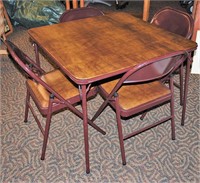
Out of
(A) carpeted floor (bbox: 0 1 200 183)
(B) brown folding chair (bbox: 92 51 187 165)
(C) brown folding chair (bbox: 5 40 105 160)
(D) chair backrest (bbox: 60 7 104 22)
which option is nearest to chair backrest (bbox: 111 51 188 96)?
(B) brown folding chair (bbox: 92 51 187 165)

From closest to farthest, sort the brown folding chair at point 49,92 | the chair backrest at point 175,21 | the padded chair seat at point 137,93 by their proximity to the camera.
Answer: the brown folding chair at point 49,92 → the padded chair seat at point 137,93 → the chair backrest at point 175,21

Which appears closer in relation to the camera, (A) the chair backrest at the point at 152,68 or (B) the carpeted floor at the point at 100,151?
(A) the chair backrest at the point at 152,68

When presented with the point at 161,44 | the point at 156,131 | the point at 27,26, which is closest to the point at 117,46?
the point at 161,44

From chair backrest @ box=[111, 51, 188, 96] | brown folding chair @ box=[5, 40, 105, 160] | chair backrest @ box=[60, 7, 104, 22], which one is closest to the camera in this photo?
chair backrest @ box=[111, 51, 188, 96]

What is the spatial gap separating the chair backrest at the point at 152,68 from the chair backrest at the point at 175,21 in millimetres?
503

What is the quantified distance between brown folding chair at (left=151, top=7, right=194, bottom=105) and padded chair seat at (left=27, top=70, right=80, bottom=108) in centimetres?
92

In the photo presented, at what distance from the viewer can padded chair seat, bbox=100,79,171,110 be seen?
1550mm

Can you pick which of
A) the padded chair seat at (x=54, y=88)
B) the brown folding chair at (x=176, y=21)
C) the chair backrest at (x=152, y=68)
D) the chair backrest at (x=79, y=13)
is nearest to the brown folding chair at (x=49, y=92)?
the padded chair seat at (x=54, y=88)

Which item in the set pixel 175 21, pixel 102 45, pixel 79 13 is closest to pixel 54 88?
pixel 102 45

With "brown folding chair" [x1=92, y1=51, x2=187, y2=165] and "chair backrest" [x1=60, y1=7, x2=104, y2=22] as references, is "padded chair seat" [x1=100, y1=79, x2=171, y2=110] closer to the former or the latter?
"brown folding chair" [x1=92, y1=51, x2=187, y2=165]

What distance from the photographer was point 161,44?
1.55m

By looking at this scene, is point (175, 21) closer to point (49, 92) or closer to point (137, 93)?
point (137, 93)

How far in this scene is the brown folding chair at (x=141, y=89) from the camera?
A: 130 centimetres

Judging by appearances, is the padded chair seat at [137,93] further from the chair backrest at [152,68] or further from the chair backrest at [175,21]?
the chair backrest at [175,21]
